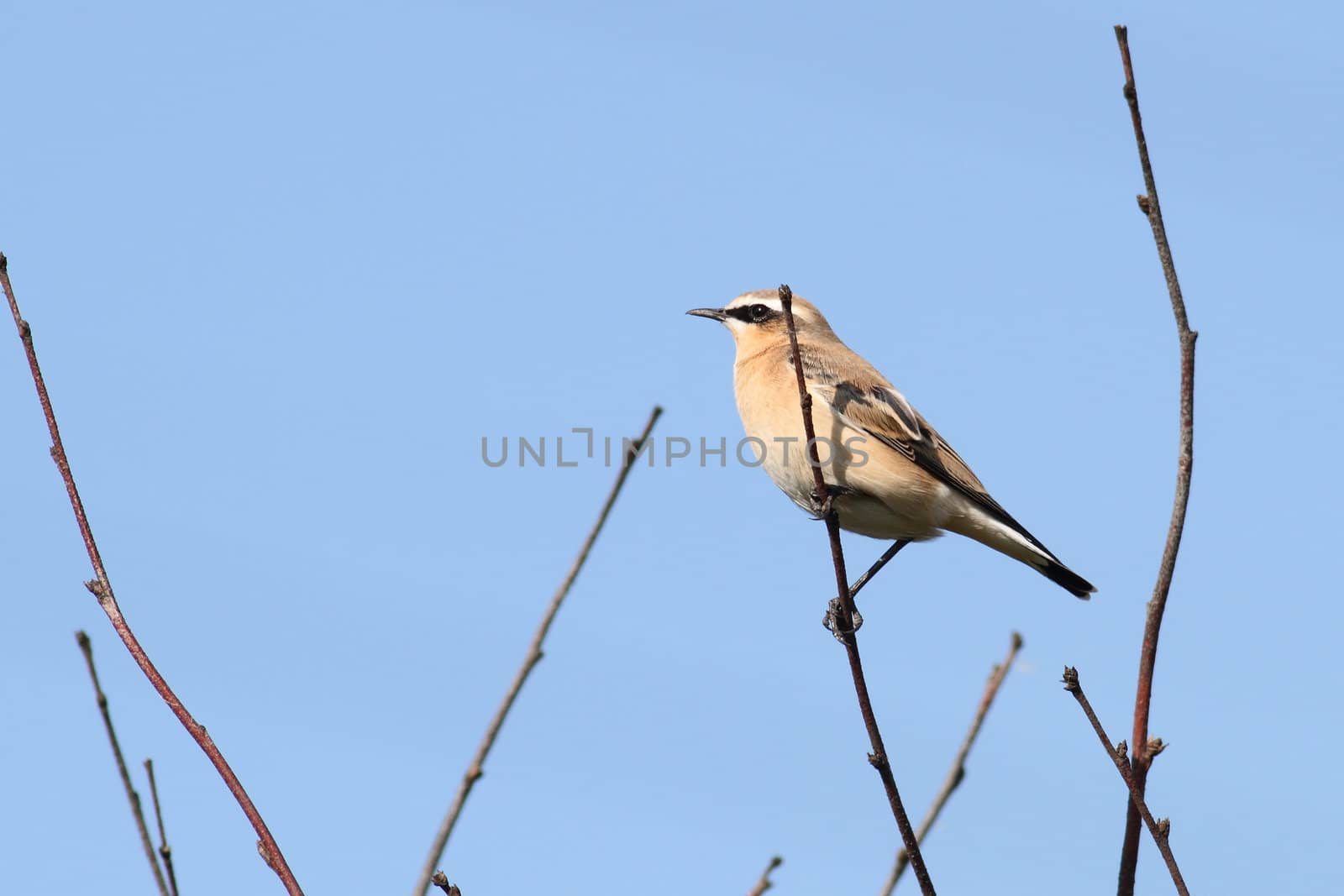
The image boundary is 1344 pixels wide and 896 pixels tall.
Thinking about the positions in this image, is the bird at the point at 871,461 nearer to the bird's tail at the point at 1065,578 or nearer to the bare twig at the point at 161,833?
the bird's tail at the point at 1065,578

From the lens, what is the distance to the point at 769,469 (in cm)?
845

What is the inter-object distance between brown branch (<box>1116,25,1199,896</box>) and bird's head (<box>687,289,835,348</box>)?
6.31m

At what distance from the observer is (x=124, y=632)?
297 centimetres

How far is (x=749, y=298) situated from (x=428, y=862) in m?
8.21

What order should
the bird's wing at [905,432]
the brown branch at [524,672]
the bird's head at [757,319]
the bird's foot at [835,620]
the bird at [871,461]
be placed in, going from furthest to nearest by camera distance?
1. the bird's head at [757,319]
2. the bird's wing at [905,432]
3. the bird at [871,461]
4. the bird's foot at [835,620]
5. the brown branch at [524,672]

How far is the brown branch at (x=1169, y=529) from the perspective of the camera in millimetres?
2963

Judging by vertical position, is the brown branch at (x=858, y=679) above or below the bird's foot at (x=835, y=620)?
below

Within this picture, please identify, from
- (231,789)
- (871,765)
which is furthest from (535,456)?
(231,789)

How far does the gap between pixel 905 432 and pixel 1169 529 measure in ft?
18.9

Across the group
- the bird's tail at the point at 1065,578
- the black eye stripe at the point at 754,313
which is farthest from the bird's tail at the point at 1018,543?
the black eye stripe at the point at 754,313

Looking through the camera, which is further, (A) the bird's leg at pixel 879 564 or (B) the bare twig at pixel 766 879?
(A) the bird's leg at pixel 879 564

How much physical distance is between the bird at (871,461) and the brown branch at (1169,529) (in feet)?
16.1

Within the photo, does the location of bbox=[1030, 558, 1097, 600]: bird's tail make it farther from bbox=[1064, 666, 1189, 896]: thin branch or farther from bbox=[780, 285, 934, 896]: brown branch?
bbox=[1064, 666, 1189, 896]: thin branch

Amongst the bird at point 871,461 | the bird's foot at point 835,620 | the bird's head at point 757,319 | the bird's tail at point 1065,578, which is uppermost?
the bird's head at point 757,319
